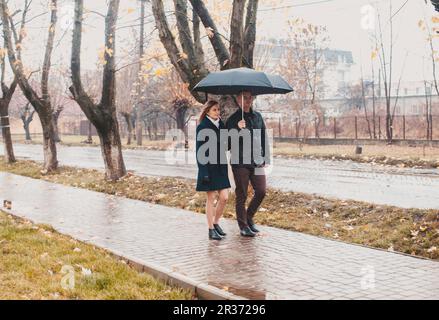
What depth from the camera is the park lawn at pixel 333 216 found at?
806cm

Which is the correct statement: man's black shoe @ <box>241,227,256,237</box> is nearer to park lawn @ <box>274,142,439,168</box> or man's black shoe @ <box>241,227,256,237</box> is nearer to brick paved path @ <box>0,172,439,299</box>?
brick paved path @ <box>0,172,439,299</box>

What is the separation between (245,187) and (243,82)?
149 centimetres

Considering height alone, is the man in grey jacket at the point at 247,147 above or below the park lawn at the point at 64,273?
above

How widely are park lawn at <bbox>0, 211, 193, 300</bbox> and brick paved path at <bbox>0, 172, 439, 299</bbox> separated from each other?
0.41 metres

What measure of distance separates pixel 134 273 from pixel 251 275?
1.28 metres

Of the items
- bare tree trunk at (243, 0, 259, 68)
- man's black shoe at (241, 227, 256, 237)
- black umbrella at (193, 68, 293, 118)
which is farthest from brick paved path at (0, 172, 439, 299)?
bare tree trunk at (243, 0, 259, 68)

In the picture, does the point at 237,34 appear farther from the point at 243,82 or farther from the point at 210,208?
the point at 210,208

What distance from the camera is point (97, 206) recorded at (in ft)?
38.8

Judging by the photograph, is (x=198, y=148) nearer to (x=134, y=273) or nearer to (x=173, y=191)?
(x=134, y=273)

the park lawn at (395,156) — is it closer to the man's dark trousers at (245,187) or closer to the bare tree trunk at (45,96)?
the bare tree trunk at (45,96)

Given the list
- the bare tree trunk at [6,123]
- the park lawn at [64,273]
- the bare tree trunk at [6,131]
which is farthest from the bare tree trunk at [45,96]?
the park lawn at [64,273]

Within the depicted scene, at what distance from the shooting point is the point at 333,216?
9.98 metres

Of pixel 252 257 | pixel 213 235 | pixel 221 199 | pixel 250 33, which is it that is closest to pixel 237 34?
pixel 250 33

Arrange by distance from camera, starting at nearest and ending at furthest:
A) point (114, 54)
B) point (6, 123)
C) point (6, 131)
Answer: point (114, 54), point (6, 131), point (6, 123)
